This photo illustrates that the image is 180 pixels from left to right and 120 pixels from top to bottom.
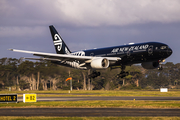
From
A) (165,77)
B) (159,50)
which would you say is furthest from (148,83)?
(159,50)

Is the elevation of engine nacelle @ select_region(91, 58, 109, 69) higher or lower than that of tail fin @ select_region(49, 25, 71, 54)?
lower

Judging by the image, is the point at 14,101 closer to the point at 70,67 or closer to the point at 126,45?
the point at 70,67

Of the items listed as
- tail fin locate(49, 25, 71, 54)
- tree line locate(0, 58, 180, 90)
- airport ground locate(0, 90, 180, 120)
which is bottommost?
airport ground locate(0, 90, 180, 120)

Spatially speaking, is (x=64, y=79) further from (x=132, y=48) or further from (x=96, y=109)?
(x=96, y=109)

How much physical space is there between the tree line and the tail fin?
8.93 metres

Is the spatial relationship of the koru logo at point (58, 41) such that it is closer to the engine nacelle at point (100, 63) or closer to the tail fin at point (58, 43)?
the tail fin at point (58, 43)

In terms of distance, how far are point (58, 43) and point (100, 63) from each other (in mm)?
19289

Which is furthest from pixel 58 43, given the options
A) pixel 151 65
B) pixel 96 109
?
pixel 96 109

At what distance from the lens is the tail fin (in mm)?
70750

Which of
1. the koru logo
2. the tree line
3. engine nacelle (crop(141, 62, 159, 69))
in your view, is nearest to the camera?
engine nacelle (crop(141, 62, 159, 69))

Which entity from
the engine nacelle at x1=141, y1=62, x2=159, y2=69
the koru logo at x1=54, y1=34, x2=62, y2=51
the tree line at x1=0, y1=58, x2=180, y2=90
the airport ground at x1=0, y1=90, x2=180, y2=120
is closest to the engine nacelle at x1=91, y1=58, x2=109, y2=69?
the airport ground at x1=0, y1=90, x2=180, y2=120

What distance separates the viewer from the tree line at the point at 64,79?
386ft

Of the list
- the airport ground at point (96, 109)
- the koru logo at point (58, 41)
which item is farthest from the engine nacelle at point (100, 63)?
the koru logo at point (58, 41)

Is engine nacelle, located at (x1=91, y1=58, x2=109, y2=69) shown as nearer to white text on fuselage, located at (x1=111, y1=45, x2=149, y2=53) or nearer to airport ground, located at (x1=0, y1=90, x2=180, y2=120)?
white text on fuselage, located at (x1=111, y1=45, x2=149, y2=53)
